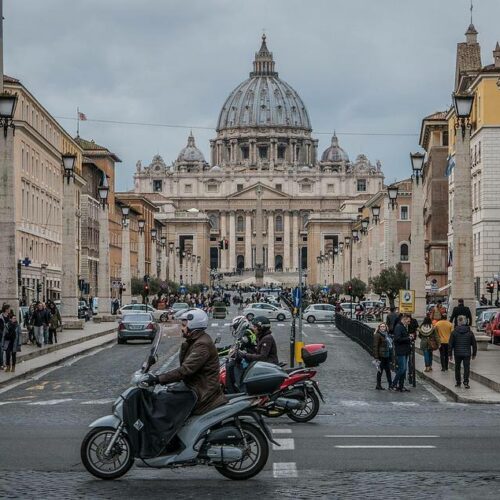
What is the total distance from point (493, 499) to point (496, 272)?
6226 centimetres

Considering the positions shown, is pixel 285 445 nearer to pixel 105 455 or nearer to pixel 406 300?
pixel 105 455

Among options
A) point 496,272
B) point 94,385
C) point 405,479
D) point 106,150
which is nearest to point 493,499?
point 405,479

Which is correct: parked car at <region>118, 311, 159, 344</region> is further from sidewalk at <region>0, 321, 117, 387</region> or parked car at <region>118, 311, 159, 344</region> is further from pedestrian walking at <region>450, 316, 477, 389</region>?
pedestrian walking at <region>450, 316, 477, 389</region>

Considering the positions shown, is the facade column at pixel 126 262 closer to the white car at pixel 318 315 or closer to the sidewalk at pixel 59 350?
the white car at pixel 318 315

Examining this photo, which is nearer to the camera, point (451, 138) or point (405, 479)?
point (405, 479)

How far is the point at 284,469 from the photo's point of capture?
1397cm

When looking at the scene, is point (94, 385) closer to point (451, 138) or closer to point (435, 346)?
point (435, 346)

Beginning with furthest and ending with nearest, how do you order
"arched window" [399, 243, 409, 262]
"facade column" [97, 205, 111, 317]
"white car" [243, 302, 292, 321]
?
"arched window" [399, 243, 409, 262] → "white car" [243, 302, 292, 321] → "facade column" [97, 205, 111, 317]

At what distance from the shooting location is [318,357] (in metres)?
20.5

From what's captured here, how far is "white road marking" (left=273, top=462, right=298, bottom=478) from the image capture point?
44.5 feet

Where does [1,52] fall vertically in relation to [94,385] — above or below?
above

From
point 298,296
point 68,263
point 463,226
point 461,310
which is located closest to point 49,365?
point 298,296

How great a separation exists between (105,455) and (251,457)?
4.42ft

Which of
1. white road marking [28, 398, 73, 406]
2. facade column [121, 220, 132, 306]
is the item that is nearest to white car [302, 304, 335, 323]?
facade column [121, 220, 132, 306]
